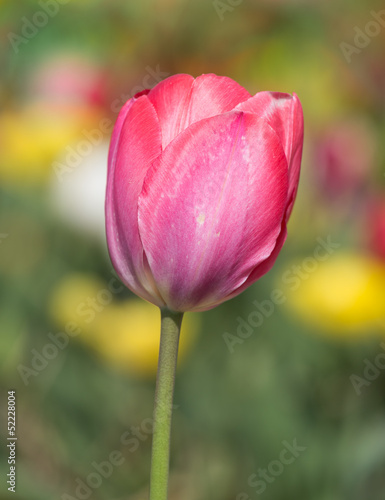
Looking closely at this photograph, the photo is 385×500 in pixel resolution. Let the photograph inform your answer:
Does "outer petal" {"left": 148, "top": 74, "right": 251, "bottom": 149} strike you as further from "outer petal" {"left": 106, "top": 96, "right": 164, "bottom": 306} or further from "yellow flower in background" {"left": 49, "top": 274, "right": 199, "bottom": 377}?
"yellow flower in background" {"left": 49, "top": 274, "right": 199, "bottom": 377}

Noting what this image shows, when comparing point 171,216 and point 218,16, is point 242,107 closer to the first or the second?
point 171,216

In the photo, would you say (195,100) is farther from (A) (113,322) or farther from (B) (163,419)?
(A) (113,322)

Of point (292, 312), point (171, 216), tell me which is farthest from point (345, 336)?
point (171, 216)

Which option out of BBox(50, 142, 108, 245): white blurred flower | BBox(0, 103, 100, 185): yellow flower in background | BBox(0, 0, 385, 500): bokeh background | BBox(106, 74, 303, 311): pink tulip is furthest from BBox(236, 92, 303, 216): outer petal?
BBox(0, 103, 100, 185): yellow flower in background

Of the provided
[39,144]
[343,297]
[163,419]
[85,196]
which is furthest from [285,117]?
[39,144]

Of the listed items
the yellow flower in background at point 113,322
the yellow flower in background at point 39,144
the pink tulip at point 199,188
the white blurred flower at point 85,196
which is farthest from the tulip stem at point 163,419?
the yellow flower in background at point 39,144

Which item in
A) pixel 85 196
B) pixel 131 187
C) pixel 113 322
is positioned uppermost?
pixel 131 187
